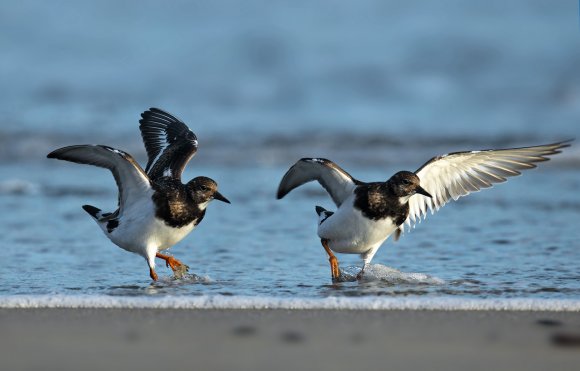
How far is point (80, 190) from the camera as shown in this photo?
10195 mm

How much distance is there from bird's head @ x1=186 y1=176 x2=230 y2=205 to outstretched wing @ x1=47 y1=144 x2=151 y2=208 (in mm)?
303

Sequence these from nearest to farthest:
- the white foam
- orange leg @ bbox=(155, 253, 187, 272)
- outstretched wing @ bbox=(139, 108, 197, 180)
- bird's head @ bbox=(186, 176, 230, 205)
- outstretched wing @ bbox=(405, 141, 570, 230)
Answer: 1. the white foam
2. bird's head @ bbox=(186, 176, 230, 205)
3. orange leg @ bbox=(155, 253, 187, 272)
4. outstretched wing @ bbox=(405, 141, 570, 230)
5. outstretched wing @ bbox=(139, 108, 197, 180)

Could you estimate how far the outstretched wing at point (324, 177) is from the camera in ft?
22.0

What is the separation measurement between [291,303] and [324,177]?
1.83 m

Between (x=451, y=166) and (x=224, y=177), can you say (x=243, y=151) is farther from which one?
(x=451, y=166)

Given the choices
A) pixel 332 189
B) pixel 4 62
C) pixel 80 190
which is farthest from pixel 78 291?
pixel 4 62

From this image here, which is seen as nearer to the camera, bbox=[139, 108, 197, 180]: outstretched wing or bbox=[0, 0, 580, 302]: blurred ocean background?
bbox=[0, 0, 580, 302]: blurred ocean background

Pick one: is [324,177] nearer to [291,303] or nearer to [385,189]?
[385,189]

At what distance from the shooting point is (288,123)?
1514 centimetres

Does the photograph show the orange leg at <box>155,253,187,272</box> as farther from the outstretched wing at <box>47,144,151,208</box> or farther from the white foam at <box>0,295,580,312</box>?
the white foam at <box>0,295,580,312</box>

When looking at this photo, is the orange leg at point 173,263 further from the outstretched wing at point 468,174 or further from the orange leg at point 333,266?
the outstretched wing at point 468,174

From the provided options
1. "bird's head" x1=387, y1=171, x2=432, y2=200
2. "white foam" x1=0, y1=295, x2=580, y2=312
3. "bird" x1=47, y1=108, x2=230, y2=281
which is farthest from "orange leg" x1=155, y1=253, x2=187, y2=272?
"bird's head" x1=387, y1=171, x2=432, y2=200

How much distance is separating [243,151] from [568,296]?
7610 mm

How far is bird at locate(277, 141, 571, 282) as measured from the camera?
259 inches
